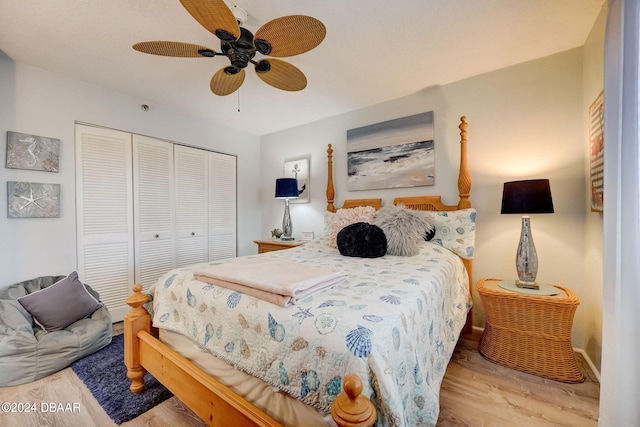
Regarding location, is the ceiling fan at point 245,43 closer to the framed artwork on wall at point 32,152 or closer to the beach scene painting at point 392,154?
the beach scene painting at point 392,154

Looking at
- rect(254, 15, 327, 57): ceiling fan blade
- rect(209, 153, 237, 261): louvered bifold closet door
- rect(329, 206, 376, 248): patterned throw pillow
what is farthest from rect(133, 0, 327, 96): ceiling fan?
rect(209, 153, 237, 261): louvered bifold closet door

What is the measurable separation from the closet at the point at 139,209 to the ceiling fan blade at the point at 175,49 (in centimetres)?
165

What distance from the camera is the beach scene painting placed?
2648mm

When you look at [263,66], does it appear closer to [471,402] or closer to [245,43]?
[245,43]

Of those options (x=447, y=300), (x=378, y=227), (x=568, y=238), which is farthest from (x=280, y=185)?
(x=568, y=238)

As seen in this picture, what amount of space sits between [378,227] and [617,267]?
130 centimetres

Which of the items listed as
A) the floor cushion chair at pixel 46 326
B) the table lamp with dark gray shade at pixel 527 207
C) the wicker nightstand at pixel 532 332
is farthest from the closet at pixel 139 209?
the table lamp with dark gray shade at pixel 527 207

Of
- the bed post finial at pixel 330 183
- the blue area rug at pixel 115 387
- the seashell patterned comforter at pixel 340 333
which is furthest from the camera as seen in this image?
the bed post finial at pixel 330 183

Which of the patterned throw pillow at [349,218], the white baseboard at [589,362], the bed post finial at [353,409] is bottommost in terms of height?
the white baseboard at [589,362]

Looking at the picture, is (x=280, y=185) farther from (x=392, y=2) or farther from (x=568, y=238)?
(x=568, y=238)

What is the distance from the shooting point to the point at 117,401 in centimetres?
150

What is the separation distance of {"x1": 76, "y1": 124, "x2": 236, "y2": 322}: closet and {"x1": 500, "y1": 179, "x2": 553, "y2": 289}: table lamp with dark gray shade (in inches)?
130

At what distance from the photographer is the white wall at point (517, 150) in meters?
2.02

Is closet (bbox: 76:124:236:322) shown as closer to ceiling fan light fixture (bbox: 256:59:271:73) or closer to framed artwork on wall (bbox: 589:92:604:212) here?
ceiling fan light fixture (bbox: 256:59:271:73)
